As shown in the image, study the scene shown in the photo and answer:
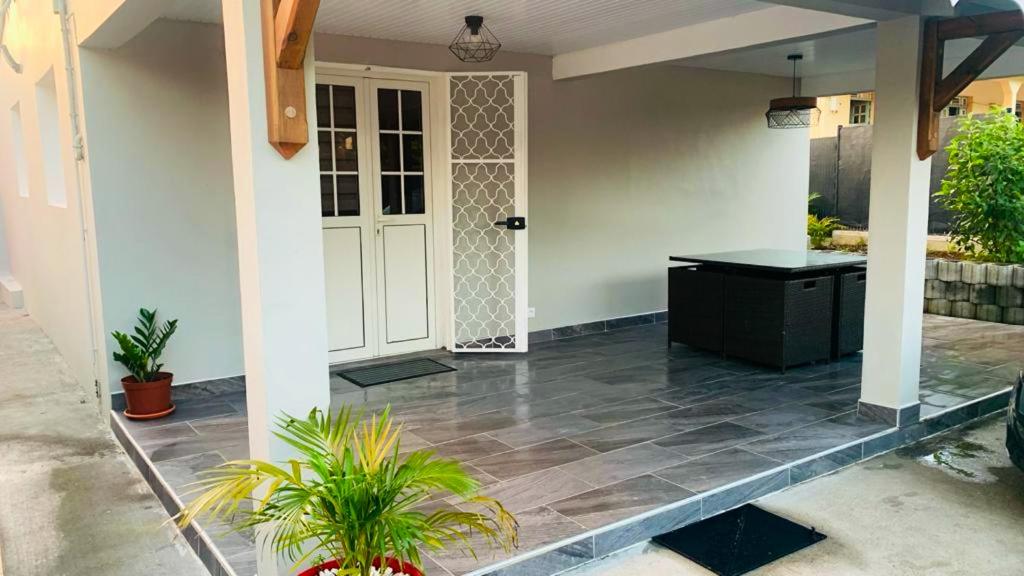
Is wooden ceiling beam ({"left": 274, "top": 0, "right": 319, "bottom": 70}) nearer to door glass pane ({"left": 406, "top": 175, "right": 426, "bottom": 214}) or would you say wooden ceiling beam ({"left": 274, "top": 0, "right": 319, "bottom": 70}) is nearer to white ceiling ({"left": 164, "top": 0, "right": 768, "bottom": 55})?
white ceiling ({"left": 164, "top": 0, "right": 768, "bottom": 55})

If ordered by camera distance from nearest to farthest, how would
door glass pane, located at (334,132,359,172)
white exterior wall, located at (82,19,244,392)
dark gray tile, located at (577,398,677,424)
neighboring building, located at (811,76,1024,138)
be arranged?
dark gray tile, located at (577,398,677,424), white exterior wall, located at (82,19,244,392), door glass pane, located at (334,132,359,172), neighboring building, located at (811,76,1024,138)

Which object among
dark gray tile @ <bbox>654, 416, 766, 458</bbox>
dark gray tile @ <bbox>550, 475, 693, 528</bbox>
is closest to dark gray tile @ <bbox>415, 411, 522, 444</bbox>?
dark gray tile @ <bbox>654, 416, 766, 458</bbox>

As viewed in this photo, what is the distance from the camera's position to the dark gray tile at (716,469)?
3.41m

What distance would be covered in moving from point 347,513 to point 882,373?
10.9 feet

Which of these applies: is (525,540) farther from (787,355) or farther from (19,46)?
(19,46)

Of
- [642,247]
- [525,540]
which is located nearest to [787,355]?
[642,247]

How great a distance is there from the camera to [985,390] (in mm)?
4871

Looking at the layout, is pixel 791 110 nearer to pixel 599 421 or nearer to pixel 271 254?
pixel 599 421

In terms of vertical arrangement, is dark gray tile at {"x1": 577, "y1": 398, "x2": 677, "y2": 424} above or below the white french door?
below

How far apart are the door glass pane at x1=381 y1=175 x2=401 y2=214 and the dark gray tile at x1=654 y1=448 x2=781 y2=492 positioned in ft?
10.3

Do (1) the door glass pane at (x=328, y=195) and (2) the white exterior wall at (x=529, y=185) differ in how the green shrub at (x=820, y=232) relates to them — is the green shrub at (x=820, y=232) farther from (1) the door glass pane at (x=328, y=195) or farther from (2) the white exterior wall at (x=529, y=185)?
(1) the door glass pane at (x=328, y=195)

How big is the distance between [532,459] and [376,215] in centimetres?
270

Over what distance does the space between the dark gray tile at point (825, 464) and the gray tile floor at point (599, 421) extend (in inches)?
2.8

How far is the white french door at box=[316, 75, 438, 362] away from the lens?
5555 millimetres
